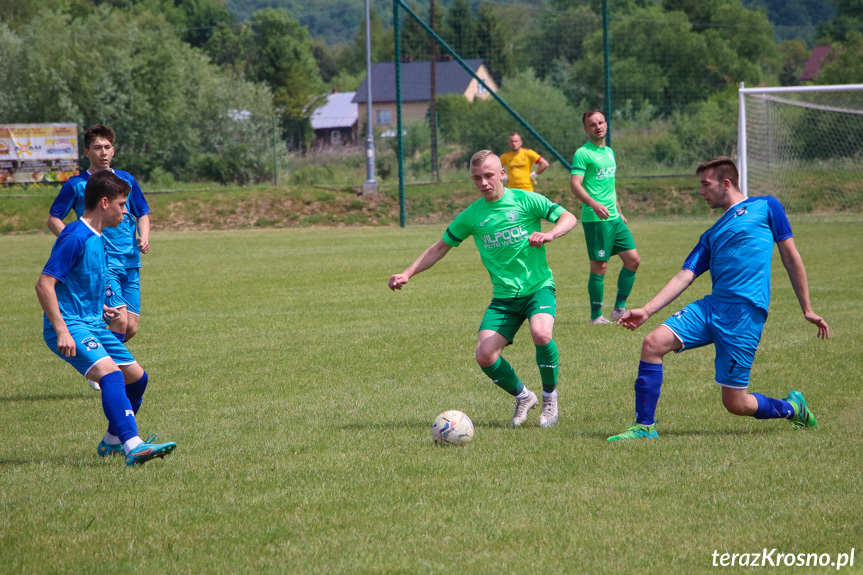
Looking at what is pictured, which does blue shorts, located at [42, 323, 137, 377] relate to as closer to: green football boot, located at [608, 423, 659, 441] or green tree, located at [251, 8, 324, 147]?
green football boot, located at [608, 423, 659, 441]

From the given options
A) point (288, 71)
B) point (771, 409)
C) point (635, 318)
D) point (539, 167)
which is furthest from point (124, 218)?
point (288, 71)

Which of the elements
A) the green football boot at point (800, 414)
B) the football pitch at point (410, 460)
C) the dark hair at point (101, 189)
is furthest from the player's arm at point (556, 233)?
the dark hair at point (101, 189)

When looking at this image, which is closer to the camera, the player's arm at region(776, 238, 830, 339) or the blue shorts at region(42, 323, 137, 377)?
the blue shorts at region(42, 323, 137, 377)

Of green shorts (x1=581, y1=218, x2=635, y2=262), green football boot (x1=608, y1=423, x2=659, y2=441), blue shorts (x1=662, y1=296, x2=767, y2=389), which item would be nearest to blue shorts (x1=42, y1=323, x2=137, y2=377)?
green football boot (x1=608, y1=423, x2=659, y2=441)

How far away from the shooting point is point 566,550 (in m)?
3.64

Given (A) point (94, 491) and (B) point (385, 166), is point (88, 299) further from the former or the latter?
(B) point (385, 166)

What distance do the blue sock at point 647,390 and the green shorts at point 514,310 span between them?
80cm

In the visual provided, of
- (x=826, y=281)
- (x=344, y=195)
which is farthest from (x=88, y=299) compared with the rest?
(x=344, y=195)

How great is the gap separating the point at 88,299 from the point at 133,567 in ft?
6.71

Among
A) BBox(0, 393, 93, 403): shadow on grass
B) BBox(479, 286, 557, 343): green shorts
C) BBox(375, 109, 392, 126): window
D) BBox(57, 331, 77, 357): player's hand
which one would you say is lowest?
BBox(0, 393, 93, 403): shadow on grass

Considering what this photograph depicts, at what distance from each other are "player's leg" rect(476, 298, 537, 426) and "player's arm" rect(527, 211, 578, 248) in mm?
539

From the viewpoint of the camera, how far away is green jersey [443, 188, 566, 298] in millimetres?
5906

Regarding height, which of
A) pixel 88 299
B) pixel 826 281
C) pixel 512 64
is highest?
pixel 512 64

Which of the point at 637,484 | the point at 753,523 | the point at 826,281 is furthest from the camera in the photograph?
the point at 826,281
